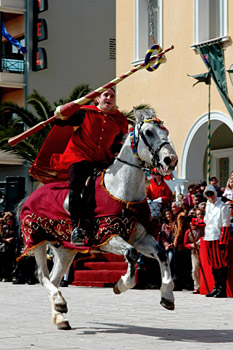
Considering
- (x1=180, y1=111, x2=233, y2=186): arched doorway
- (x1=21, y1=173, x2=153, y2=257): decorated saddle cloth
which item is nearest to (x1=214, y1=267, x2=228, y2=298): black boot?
(x1=21, y1=173, x2=153, y2=257): decorated saddle cloth

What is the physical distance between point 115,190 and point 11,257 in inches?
484

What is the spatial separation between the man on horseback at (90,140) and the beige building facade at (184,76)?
1246 cm

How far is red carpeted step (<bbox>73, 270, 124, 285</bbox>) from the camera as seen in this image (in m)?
19.3

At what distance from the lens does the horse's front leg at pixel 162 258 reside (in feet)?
31.1

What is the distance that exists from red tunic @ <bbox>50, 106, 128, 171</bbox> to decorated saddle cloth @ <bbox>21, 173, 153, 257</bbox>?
40 cm

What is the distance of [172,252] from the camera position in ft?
58.0

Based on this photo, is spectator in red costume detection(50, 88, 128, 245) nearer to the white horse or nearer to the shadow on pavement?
the white horse

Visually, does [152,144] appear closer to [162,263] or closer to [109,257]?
[162,263]

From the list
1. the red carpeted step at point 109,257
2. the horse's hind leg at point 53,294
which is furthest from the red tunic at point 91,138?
the red carpeted step at point 109,257

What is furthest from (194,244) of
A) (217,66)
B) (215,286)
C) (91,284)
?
(217,66)

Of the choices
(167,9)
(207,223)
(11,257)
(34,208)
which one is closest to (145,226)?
(34,208)

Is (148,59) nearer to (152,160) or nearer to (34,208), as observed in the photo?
(152,160)

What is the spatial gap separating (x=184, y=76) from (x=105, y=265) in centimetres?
725

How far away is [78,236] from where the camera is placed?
33.2 feet
